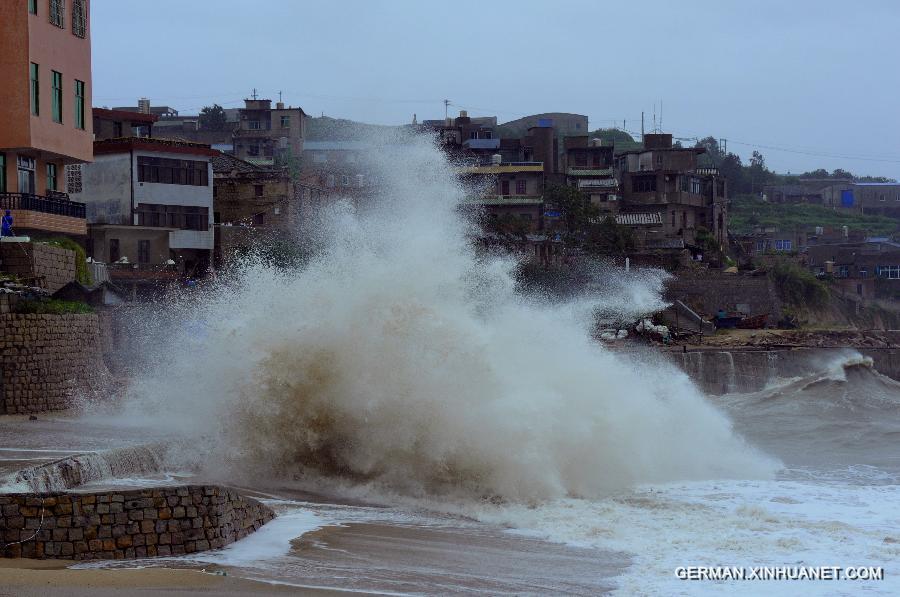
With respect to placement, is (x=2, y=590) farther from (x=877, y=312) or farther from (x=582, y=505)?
(x=877, y=312)

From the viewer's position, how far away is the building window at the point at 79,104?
28422 mm

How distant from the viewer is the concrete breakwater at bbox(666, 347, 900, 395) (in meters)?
37.7

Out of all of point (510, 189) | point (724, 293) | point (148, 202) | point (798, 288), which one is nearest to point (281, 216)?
point (148, 202)

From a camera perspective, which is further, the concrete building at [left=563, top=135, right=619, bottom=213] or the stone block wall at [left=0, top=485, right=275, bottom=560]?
the concrete building at [left=563, top=135, right=619, bottom=213]

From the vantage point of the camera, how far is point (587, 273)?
4494 cm

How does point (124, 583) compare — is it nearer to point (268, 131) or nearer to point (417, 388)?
point (417, 388)

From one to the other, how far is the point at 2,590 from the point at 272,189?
34.7 meters

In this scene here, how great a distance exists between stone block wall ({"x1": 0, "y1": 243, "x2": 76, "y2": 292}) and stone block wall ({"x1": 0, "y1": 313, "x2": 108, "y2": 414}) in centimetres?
126

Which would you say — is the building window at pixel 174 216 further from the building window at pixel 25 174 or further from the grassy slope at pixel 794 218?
the grassy slope at pixel 794 218

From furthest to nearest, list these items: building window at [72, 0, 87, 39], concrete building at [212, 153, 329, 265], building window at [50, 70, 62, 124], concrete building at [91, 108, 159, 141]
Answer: concrete building at [212, 153, 329, 265]
concrete building at [91, 108, 159, 141]
building window at [72, 0, 87, 39]
building window at [50, 70, 62, 124]

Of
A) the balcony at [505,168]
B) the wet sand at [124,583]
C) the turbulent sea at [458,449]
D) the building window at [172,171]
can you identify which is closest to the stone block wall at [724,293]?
the balcony at [505,168]

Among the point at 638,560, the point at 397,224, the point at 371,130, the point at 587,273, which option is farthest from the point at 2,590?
the point at 371,130

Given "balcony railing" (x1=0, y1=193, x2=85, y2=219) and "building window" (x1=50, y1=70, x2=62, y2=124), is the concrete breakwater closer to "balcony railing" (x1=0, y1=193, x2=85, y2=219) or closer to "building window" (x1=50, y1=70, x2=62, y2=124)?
"balcony railing" (x1=0, y1=193, x2=85, y2=219)

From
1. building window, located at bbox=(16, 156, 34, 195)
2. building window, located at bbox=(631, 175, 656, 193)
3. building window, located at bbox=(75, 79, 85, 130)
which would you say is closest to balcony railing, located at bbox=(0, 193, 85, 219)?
building window, located at bbox=(16, 156, 34, 195)
